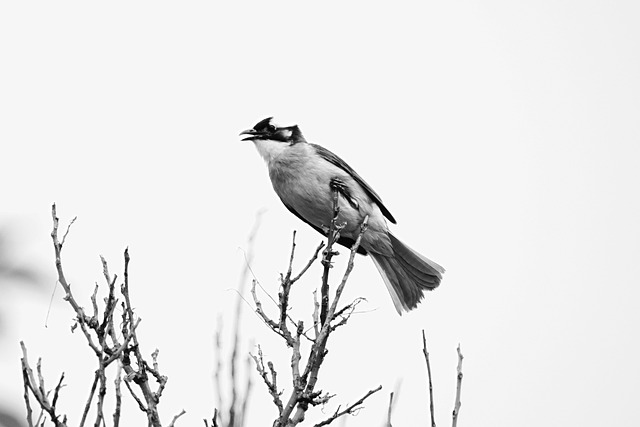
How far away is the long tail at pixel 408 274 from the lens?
27.5 feet

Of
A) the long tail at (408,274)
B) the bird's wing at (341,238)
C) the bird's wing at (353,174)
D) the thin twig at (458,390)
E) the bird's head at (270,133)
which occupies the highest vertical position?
the bird's head at (270,133)

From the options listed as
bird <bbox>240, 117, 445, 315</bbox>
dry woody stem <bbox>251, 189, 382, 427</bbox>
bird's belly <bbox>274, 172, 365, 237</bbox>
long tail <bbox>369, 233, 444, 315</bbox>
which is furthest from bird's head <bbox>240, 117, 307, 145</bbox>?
dry woody stem <bbox>251, 189, 382, 427</bbox>

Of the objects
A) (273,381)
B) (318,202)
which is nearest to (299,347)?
(273,381)

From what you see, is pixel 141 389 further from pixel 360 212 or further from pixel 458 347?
pixel 360 212

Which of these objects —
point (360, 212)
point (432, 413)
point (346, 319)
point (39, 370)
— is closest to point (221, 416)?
point (39, 370)

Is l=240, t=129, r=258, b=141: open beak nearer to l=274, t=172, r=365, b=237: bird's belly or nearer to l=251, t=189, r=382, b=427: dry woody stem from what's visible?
l=274, t=172, r=365, b=237: bird's belly

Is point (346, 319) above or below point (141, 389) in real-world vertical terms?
above

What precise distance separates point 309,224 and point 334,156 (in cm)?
79

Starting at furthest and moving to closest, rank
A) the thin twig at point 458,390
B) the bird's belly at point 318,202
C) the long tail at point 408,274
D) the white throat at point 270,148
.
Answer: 1. the long tail at point 408,274
2. the white throat at point 270,148
3. the bird's belly at point 318,202
4. the thin twig at point 458,390

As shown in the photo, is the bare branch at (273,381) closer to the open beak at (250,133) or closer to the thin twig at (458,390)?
the thin twig at (458,390)

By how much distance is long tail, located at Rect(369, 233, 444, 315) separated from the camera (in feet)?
27.5

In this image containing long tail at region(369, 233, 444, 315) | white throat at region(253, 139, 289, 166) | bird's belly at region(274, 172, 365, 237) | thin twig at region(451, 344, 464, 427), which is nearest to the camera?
thin twig at region(451, 344, 464, 427)

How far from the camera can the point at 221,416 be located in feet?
7.20

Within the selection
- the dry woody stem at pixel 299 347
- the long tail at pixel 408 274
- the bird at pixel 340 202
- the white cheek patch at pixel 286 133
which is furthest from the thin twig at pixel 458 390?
the white cheek patch at pixel 286 133
